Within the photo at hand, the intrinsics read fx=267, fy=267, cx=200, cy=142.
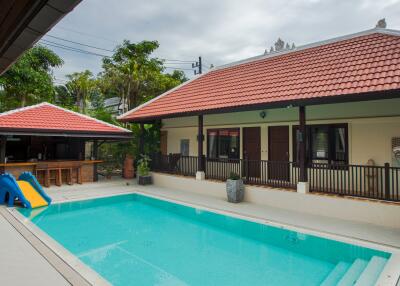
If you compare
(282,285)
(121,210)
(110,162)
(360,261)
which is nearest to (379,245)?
(360,261)

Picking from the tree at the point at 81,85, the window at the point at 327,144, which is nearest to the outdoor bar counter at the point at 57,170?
the window at the point at 327,144

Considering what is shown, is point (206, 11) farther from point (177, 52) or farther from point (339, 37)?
point (177, 52)

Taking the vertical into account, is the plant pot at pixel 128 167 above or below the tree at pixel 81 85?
below

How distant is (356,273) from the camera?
5078mm

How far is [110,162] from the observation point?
17891mm

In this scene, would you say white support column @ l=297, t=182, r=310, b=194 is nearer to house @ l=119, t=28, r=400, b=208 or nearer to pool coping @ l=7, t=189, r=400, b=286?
house @ l=119, t=28, r=400, b=208

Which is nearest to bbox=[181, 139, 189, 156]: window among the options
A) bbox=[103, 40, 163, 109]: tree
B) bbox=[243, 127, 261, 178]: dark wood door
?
bbox=[243, 127, 261, 178]: dark wood door

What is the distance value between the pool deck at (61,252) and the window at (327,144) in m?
3.05

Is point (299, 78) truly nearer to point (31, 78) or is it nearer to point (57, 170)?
point (57, 170)

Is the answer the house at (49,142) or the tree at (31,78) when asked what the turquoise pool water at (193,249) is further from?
the tree at (31,78)

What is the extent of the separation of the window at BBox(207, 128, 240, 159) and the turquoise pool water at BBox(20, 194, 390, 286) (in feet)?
16.5

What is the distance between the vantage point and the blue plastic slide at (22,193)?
9.66m

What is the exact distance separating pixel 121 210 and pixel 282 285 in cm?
701

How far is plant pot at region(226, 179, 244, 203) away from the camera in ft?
33.3
